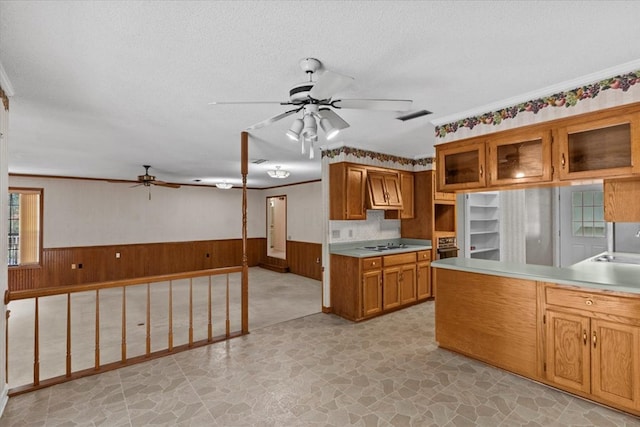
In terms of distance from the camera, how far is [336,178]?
4504 millimetres

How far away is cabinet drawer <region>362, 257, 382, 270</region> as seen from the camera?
4191 mm

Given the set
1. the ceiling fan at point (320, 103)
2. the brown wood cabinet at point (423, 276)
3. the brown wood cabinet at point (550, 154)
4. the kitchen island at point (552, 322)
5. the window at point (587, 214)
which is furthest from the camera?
the window at point (587, 214)

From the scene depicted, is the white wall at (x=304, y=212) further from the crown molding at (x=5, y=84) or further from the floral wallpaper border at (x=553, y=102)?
the crown molding at (x=5, y=84)

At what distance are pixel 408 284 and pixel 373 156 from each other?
2.00 metres

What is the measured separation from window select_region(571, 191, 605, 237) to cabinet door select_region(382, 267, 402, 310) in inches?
134

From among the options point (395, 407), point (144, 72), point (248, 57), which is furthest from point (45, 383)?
point (248, 57)

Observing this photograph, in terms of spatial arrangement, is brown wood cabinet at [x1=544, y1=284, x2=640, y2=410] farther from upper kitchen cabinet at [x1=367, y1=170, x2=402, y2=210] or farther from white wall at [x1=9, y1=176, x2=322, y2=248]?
white wall at [x1=9, y1=176, x2=322, y2=248]

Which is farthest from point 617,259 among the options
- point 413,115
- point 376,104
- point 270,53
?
point 270,53

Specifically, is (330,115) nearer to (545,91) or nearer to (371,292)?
(545,91)

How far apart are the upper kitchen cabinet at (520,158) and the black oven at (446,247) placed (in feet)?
7.83

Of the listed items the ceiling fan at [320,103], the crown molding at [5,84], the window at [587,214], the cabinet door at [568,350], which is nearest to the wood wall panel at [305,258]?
the window at [587,214]

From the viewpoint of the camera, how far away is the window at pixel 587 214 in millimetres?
5152

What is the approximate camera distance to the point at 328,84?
184 cm

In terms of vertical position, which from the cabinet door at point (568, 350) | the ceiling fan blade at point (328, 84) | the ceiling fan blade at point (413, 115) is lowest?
the cabinet door at point (568, 350)
